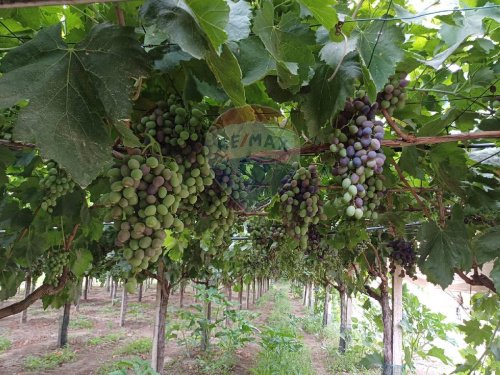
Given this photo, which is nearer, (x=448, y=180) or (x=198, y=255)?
(x=448, y=180)

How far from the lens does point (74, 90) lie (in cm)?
114

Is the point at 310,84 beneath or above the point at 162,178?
above

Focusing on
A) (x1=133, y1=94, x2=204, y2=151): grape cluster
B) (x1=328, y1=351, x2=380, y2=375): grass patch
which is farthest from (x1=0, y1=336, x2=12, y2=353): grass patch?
(x1=133, y1=94, x2=204, y2=151): grape cluster

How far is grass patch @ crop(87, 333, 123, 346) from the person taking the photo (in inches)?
501

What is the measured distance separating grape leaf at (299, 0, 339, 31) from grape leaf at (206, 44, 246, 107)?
10.8 inches

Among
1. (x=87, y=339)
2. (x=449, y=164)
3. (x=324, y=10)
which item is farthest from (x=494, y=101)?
(x=87, y=339)

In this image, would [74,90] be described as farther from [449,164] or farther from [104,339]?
[104,339]

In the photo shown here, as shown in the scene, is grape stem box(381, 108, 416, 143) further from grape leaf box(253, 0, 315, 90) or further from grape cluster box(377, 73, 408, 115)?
grape leaf box(253, 0, 315, 90)

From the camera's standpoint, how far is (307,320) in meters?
17.3

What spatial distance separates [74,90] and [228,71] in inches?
17.1

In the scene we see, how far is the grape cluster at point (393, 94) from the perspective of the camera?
66.6 inches

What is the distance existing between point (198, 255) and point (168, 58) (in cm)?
483

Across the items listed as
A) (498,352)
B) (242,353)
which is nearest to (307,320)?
(242,353)

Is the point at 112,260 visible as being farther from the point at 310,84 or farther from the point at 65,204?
the point at 310,84
